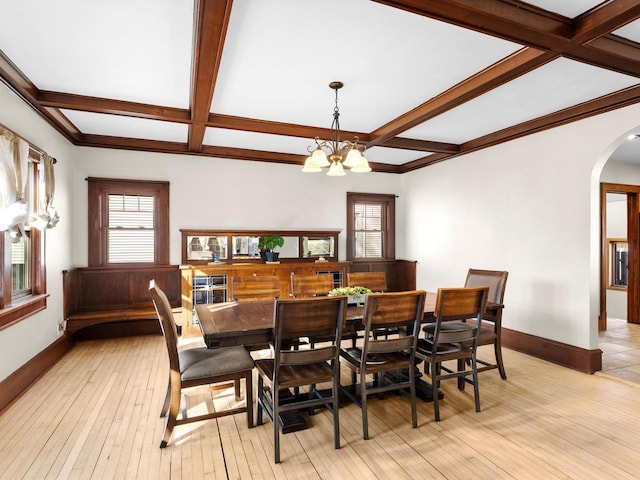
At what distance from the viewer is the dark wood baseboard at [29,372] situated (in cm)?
285

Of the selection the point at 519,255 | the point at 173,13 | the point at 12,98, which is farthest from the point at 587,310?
the point at 12,98

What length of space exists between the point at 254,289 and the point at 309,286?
1.86 ft

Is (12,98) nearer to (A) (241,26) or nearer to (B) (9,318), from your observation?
(B) (9,318)

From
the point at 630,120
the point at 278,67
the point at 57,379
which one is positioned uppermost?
the point at 278,67

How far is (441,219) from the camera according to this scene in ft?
18.4

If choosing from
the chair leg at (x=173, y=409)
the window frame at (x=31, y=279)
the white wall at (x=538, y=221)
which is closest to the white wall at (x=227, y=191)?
the window frame at (x=31, y=279)

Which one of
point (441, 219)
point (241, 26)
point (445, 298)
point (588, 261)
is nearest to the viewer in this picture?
point (241, 26)

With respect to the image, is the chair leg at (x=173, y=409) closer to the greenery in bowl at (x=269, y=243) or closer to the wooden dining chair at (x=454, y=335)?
the wooden dining chair at (x=454, y=335)

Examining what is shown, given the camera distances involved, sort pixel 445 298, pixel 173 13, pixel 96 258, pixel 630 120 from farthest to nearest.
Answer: pixel 96 258, pixel 630 120, pixel 445 298, pixel 173 13

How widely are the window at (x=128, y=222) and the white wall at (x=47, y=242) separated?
32cm

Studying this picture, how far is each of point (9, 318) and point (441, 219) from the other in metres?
5.17

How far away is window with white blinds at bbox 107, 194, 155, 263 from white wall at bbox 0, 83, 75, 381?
1.60 ft

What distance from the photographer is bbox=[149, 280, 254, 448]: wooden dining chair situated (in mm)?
2328

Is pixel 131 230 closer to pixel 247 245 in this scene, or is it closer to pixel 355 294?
pixel 247 245
